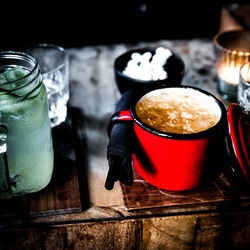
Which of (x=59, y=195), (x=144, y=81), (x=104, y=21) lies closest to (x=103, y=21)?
(x=104, y=21)

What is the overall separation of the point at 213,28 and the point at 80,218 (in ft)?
9.12

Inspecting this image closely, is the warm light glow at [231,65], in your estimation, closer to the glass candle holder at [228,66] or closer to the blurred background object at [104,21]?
the glass candle holder at [228,66]

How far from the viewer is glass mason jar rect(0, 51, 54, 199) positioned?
701 mm

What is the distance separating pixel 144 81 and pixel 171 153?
35cm

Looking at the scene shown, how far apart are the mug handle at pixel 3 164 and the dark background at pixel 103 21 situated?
2.24 meters

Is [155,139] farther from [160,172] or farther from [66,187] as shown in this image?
[66,187]

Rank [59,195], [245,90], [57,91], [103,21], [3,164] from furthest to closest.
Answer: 1. [103,21]
2. [57,91]
3. [245,90]
4. [59,195]
5. [3,164]

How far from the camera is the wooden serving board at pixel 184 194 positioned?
2.74 ft

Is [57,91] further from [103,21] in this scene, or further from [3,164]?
[103,21]

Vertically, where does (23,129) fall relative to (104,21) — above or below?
above

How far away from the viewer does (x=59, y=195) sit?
85 centimetres

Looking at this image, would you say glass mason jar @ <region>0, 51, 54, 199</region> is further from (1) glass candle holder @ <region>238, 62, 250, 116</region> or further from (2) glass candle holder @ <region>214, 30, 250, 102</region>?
(2) glass candle holder @ <region>214, 30, 250, 102</region>

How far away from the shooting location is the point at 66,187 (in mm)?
869

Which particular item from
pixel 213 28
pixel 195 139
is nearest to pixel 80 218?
pixel 195 139
